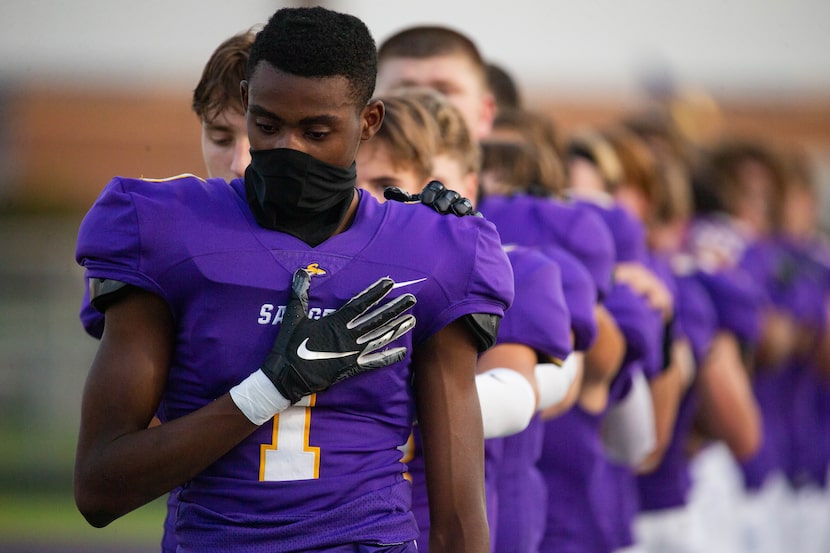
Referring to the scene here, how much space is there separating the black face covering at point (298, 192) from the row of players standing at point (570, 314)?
67 cm

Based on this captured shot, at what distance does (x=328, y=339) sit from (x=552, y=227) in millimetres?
1996

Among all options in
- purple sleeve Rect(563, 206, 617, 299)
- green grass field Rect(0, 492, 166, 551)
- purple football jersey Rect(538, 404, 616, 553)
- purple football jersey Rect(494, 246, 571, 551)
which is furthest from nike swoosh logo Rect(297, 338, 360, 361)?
green grass field Rect(0, 492, 166, 551)

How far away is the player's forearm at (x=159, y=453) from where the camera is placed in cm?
210

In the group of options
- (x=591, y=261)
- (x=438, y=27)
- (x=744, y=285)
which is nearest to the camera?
(x=591, y=261)

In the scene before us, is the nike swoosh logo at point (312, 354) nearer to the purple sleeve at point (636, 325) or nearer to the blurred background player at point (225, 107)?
the blurred background player at point (225, 107)

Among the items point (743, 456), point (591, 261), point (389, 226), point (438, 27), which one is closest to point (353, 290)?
point (389, 226)

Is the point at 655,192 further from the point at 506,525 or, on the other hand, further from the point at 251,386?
the point at 251,386

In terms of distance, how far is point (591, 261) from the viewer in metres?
4.08

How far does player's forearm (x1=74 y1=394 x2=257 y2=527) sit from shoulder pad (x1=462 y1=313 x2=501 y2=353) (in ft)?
1.43

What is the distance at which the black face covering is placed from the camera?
217 centimetres

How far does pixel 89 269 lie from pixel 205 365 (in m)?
0.25

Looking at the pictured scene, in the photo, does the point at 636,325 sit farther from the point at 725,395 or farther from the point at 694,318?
the point at 725,395

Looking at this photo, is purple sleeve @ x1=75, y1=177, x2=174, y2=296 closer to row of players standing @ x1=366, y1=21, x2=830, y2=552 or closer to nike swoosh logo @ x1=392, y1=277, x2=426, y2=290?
nike swoosh logo @ x1=392, y1=277, x2=426, y2=290

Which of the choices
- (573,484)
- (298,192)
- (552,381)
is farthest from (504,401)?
(573,484)
